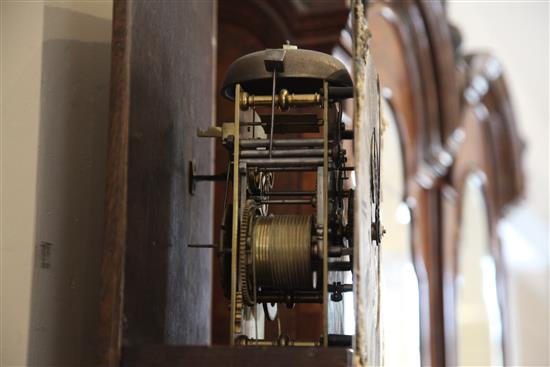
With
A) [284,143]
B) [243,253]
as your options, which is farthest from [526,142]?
[243,253]

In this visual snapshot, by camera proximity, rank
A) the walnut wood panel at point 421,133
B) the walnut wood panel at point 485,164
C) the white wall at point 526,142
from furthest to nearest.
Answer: the white wall at point 526,142, the walnut wood panel at point 485,164, the walnut wood panel at point 421,133

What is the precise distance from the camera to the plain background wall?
5.11 ft

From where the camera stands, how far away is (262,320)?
1.87 metres

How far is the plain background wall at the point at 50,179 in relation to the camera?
1557 mm

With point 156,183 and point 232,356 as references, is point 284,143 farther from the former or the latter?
point 232,356

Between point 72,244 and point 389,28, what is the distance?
2165 mm

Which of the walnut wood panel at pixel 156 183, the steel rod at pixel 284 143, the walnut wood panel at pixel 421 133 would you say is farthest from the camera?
the walnut wood panel at pixel 421 133

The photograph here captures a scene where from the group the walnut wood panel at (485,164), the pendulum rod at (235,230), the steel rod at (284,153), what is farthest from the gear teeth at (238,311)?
Result: the walnut wood panel at (485,164)

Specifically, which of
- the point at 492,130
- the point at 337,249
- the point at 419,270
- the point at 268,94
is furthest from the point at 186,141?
the point at 492,130

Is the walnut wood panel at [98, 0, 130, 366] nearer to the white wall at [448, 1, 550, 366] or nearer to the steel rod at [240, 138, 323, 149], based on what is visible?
the steel rod at [240, 138, 323, 149]

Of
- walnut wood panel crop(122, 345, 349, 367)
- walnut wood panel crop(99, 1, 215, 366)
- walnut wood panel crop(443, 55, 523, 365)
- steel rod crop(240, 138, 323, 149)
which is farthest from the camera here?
walnut wood panel crop(443, 55, 523, 365)

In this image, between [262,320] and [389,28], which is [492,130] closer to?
[389,28]

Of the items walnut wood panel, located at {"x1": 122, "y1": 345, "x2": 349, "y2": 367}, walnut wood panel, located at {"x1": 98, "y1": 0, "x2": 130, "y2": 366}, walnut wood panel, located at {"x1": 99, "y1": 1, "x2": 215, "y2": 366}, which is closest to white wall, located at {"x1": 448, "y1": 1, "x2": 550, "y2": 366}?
walnut wood panel, located at {"x1": 99, "y1": 1, "x2": 215, "y2": 366}

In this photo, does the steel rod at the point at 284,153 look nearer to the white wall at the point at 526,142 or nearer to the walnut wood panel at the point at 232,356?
the walnut wood panel at the point at 232,356
